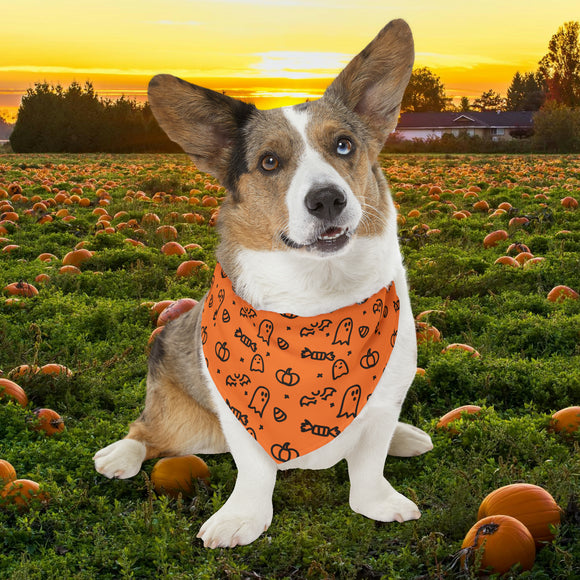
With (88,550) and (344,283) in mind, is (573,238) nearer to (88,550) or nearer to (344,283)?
(344,283)

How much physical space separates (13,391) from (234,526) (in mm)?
2043

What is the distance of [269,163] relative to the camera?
349 centimetres

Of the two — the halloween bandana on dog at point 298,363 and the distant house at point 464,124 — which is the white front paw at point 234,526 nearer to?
the halloween bandana on dog at point 298,363

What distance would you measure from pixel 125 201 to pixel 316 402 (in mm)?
10712

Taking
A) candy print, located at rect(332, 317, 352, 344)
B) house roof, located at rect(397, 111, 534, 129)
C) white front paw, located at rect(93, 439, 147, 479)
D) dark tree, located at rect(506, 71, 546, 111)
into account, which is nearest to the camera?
candy print, located at rect(332, 317, 352, 344)

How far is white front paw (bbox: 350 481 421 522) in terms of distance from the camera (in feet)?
11.0

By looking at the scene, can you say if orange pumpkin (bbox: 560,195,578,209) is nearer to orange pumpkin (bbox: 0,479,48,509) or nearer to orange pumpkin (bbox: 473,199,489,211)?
orange pumpkin (bbox: 473,199,489,211)

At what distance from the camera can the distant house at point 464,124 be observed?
7706 cm

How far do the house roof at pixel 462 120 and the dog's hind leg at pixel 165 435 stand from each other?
254 feet

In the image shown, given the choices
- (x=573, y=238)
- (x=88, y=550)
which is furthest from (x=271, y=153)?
(x=573, y=238)

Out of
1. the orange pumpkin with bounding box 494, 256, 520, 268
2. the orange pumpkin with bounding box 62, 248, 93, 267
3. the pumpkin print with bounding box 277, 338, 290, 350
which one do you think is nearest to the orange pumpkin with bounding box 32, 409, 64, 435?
the pumpkin print with bounding box 277, 338, 290, 350

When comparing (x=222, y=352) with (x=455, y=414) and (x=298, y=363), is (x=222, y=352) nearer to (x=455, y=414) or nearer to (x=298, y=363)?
(x=298, y=363)

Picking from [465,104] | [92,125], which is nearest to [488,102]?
[465,104]

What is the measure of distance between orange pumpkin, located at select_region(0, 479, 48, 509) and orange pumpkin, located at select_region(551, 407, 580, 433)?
3023 millimetres
